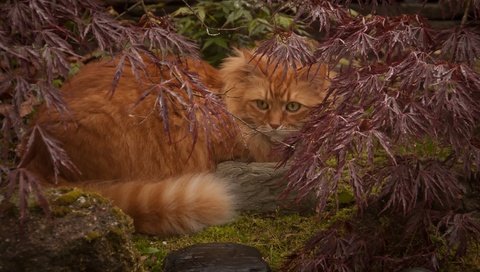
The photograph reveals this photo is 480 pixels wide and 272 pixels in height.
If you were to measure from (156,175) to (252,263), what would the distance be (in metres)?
1.06

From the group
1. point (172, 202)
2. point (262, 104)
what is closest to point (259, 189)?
point (262, 104)

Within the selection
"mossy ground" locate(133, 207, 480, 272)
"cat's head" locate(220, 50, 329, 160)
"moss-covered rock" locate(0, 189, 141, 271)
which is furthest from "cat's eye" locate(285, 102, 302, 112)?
"moss-covered rock" locate(0, 189, 141, 271)

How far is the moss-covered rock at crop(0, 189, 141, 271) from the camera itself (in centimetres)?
265

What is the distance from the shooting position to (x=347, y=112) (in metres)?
2.64

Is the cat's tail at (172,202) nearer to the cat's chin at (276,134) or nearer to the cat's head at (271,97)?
the cat's chin at (276,134)

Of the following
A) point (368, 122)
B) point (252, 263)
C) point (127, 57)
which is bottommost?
point (252, 263)

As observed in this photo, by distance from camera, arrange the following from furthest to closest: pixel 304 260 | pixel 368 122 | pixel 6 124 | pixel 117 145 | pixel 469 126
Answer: pixel 117 145
pixel 304 260
pixel 469 126
pixel 368 122
pixel 6 124

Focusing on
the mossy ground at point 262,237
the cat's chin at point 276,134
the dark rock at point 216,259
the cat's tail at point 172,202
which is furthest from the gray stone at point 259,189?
the dark rock at point 216,259

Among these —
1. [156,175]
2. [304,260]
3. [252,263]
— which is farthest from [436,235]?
[156,175]

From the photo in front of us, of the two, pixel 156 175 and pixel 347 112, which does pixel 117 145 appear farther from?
pixel 347 112

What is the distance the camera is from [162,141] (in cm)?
403

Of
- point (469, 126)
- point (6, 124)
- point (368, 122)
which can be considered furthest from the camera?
point (469, 126)

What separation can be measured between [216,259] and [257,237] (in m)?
0.64

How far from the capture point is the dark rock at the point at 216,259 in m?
3.09
